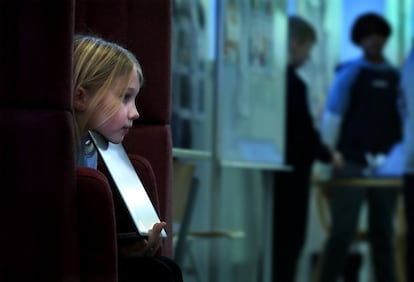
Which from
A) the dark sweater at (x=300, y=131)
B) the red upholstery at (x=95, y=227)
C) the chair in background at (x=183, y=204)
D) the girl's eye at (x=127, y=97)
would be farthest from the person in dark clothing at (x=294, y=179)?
the red upholstery at (x=95, y=227)

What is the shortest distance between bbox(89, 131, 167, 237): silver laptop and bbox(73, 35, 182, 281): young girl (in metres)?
0.02

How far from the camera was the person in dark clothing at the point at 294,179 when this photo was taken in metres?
5.11

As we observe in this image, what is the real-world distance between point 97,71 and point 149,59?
56 cm

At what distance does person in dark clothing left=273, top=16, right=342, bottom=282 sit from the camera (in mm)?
5109

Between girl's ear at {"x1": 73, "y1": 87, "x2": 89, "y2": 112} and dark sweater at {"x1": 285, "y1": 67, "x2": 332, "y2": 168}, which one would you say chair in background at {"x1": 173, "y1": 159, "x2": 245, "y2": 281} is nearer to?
dark sweater at {"x1": 285, "y1": 67, "x2": 332, "y2": 168}

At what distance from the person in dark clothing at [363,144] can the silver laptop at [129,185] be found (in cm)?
343

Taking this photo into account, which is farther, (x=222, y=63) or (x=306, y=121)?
(x=306, y=121)

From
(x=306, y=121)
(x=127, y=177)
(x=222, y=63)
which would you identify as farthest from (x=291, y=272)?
(x=127, y=177)

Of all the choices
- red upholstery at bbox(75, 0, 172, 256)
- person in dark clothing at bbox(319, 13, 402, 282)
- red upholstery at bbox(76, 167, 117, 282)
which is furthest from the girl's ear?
person in dark clothing at bbox(319, 13, 402, 282)

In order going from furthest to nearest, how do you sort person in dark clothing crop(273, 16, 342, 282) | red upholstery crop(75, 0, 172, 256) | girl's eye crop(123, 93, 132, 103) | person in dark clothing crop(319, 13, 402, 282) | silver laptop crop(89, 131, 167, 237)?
1. person in dark clothing crop(319, 13, 402, 282)
2. person in dark clothing crop(273, 16, 342, 282)
3. red upholstery crop(75, 0, 172, 256)
4. girl's eye crop(123, 93, 132, 103)
5. silver laptop crop(89, 131, 167, 237)

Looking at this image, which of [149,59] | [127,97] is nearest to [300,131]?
[149,59]

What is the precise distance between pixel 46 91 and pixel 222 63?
2854 mm

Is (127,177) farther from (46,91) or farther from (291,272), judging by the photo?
(291,272)

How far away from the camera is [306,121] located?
208 inches
